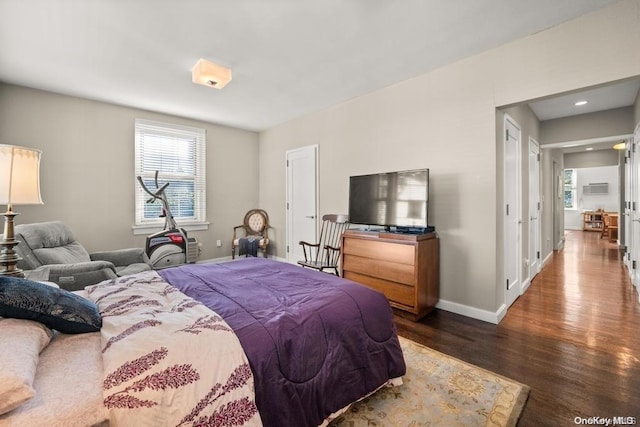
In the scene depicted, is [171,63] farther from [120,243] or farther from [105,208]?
[120,243]

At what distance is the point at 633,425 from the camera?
151 cm

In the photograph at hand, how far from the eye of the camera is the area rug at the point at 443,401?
5.03 feet

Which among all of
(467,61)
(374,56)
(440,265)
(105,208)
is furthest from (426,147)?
(105,208)

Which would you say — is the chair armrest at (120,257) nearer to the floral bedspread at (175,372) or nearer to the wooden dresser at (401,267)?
the floral bedspread at (175,372)

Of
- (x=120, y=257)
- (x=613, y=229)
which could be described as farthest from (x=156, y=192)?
(x=613, y=229)

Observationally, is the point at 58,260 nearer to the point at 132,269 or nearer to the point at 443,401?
the point at 132,269

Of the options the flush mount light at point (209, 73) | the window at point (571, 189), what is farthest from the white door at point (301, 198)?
the window at point (571, 189)

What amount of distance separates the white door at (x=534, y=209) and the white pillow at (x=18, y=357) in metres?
5.14

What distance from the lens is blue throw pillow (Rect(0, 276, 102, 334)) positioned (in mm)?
1045

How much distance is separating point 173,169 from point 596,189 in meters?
13.9

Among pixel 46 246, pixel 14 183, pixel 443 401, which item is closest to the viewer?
pixel 14 183

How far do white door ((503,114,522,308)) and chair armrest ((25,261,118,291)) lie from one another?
3.95 metres

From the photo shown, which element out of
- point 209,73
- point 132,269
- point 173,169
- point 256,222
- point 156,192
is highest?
point 209,73

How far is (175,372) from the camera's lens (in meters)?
Result: 0.99
